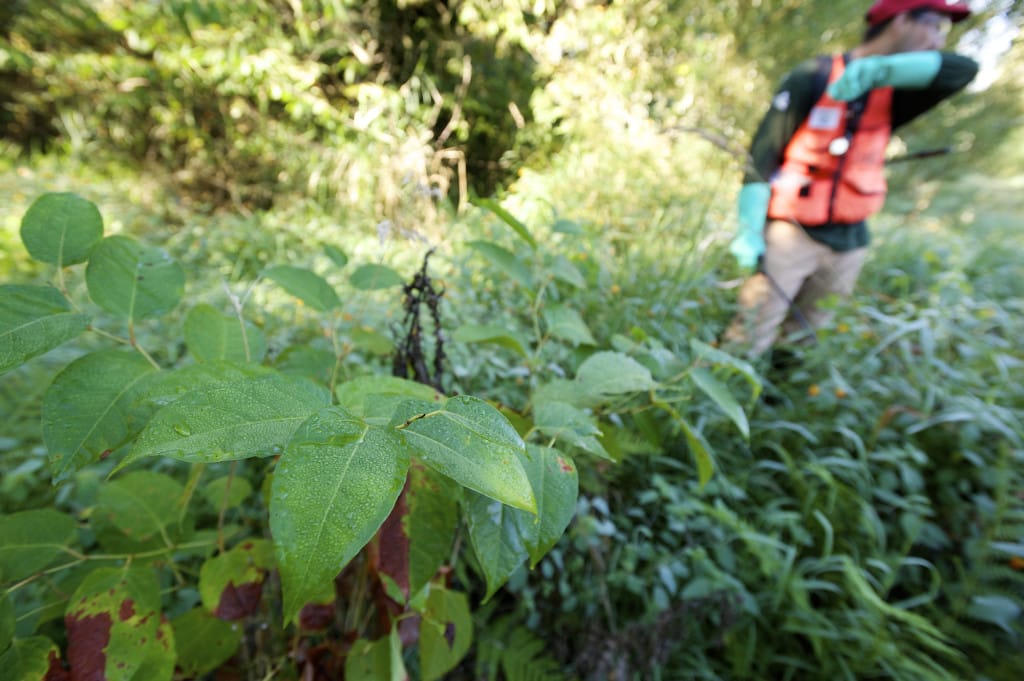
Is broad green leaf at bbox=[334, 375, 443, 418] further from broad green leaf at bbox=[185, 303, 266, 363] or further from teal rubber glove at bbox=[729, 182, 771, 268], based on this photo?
teal rubber glove at bbox=[729, 182, 771, 268]

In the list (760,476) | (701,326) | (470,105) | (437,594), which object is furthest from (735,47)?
(437,594)

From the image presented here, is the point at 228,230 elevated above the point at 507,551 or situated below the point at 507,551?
above

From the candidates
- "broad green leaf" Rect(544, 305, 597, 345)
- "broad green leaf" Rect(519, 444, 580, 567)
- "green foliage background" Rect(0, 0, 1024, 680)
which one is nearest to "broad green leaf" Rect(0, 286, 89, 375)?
"green foliage background" Rect(0, 0, 1024, 680)

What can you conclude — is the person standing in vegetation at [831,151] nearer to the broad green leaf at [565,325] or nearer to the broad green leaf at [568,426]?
the broad green leaf at [565,325]

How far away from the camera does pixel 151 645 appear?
1.27 ft

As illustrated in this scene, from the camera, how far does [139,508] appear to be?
0.53m

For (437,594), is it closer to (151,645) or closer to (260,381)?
(151,645)

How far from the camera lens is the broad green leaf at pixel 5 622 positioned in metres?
0.37

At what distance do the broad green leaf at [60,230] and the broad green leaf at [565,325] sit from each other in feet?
1.68

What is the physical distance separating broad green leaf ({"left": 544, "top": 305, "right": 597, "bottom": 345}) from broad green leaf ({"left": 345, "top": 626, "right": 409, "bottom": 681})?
0.40 m

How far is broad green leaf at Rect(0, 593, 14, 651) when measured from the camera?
366mm

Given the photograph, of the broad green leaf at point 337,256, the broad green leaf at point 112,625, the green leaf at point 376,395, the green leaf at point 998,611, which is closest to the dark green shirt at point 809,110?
the green leaf at point 998,611

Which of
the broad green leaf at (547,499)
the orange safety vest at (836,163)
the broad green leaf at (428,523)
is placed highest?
the orange safety vest at (836,163)

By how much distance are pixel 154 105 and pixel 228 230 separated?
1.80 metres
